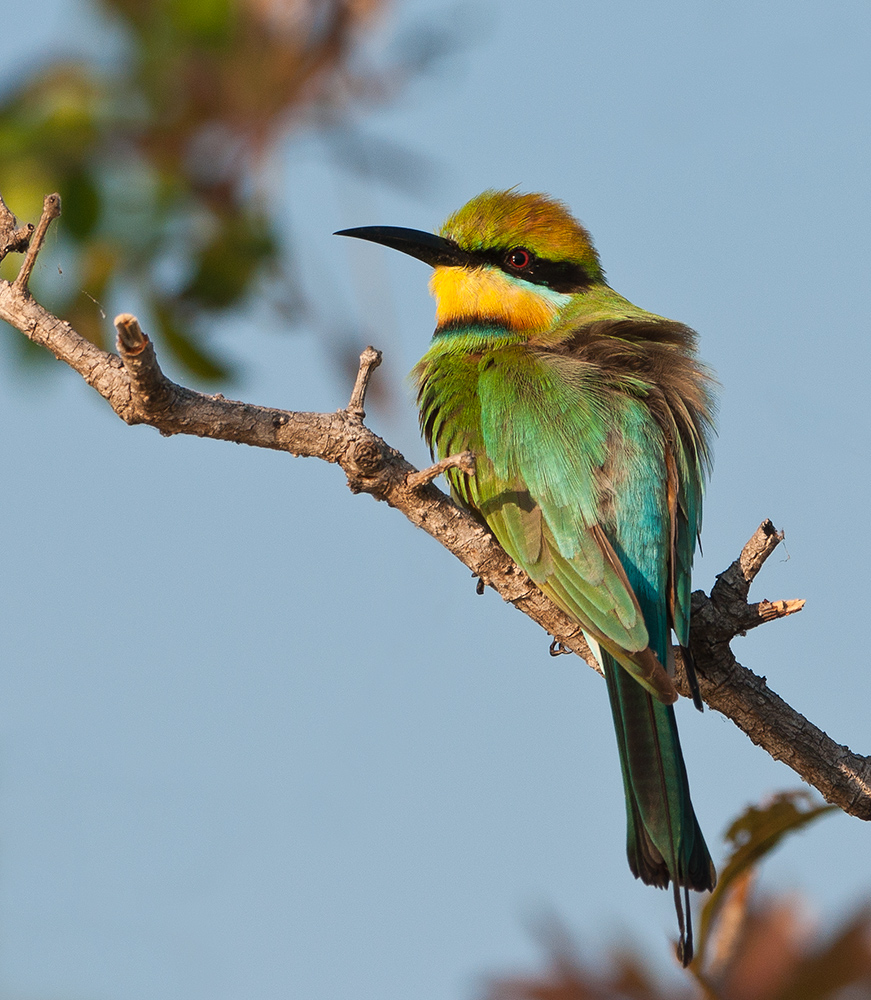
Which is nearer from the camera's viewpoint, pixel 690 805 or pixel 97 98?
pixel 97 98

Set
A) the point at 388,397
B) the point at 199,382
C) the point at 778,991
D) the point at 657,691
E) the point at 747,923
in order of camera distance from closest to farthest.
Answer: the point at 778,991, the point at 747,923, the point at 199,382, the point at 388,397, the point at 657,691

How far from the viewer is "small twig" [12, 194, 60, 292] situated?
1.51 m

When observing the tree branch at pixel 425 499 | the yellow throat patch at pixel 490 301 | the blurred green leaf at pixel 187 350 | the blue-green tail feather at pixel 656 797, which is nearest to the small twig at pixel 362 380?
the tree branch at pixel 425 499

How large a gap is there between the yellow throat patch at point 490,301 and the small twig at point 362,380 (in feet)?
3.05

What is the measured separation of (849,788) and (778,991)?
3.67 ft

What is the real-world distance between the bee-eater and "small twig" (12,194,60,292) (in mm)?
1004

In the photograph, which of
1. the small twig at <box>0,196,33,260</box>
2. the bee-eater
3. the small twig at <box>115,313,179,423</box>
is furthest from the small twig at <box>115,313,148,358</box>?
the bee-eater

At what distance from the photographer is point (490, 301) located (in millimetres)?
2814

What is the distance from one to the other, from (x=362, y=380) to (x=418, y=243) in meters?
1.16

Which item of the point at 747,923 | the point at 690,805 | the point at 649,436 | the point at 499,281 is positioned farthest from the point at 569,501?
the point at 747,923

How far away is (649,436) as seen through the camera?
231 centimetres

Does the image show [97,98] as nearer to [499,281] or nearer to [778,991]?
[778,991]

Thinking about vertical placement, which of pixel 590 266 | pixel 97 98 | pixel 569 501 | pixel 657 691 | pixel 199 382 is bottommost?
pixel 657 691

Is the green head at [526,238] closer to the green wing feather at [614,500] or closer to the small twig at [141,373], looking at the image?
the green wing feather at [614,500]
